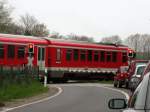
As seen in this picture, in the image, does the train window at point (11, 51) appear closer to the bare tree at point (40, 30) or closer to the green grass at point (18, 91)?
the green grass at point (18, 91)

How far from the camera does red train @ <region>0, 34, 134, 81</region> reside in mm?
41875

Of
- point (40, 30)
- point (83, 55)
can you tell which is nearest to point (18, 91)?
point (83, 55)

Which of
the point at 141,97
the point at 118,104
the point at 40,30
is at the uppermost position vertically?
the point at 141,97

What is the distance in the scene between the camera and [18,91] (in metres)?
28.4

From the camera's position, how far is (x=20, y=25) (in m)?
119

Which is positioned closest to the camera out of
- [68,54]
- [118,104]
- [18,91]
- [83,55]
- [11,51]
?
[118,104]

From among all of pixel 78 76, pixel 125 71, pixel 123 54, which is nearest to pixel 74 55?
pixel 78 76

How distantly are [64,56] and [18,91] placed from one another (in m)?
18.5

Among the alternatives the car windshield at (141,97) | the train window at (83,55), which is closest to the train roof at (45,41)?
the train window at (83,55)

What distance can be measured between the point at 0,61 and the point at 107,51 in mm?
13137

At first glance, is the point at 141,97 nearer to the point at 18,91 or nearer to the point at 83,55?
the point at 18,91

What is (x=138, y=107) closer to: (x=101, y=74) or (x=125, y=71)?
(x=125, y=71)

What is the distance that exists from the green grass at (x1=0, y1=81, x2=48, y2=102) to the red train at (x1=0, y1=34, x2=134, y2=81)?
292 inches

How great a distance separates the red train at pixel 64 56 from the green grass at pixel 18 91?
7.43m
